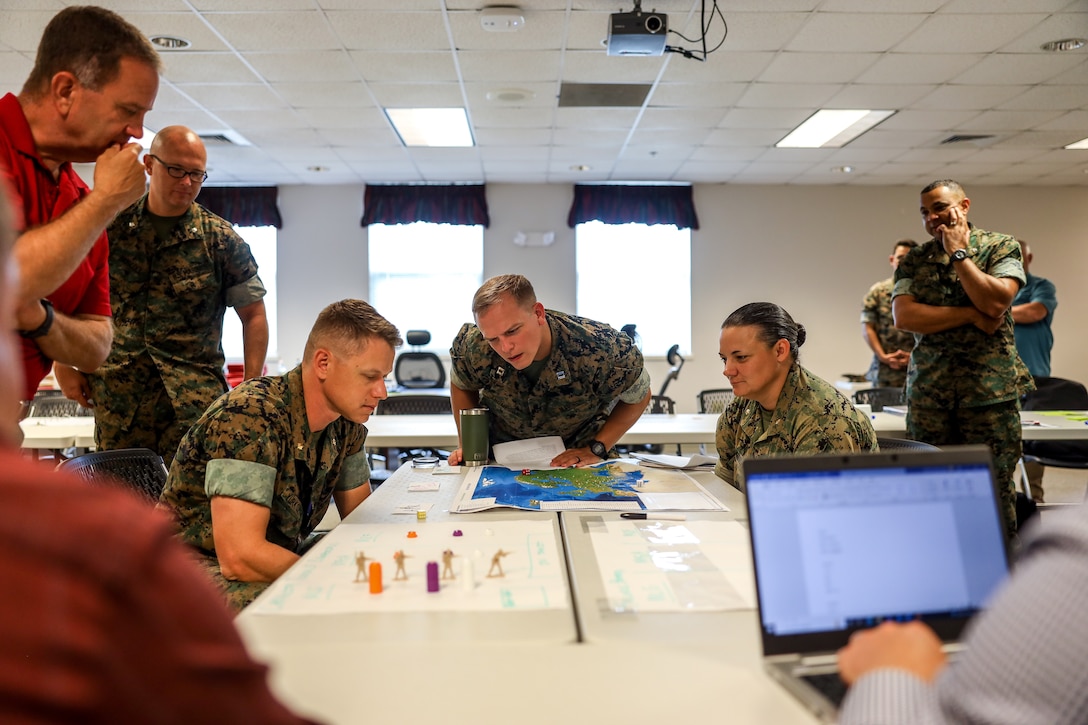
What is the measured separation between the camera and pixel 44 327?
1.43 meters

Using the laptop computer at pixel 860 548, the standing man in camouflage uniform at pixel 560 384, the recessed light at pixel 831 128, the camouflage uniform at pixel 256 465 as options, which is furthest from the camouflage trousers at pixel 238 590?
the recessed light at pixel 831 128

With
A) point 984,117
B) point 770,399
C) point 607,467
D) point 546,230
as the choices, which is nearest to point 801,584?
point 770,399

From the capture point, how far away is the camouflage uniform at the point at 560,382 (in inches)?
101

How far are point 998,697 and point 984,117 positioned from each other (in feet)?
20.8

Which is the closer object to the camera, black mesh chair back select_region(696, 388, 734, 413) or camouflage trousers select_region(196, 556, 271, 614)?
camouflage trousers select_region(196, 556, 271, 614)

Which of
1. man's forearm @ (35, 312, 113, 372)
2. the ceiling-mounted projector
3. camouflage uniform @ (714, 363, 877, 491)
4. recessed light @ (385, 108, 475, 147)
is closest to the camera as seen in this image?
man's forearm @ (35, 312, 113, 372)

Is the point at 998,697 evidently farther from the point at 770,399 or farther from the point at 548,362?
the point at 548,362

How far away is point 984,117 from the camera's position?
5656 millimetres

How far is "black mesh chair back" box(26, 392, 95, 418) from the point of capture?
4.31 m

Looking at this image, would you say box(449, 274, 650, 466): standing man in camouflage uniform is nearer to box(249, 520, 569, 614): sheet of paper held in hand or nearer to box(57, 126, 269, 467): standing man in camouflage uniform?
box(57, 126, 269, 467): standing man in camouflage uniform

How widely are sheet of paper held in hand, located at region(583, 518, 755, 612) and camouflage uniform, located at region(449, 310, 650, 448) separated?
104cm

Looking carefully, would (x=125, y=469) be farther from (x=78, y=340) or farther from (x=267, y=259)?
(x=267, y=259)

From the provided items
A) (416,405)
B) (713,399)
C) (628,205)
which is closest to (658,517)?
(416,405)

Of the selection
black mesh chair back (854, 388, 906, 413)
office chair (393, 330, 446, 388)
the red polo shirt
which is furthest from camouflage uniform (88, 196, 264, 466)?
office chair (393, 330, 446, 388)
